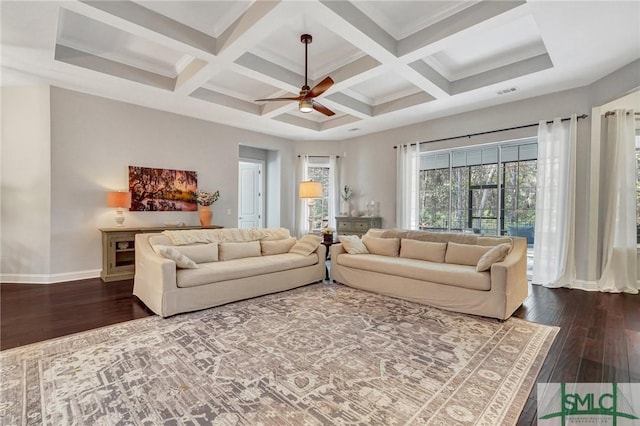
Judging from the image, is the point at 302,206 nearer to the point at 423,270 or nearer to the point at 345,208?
the point at 345,208

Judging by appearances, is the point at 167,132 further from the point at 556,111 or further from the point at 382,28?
the point at 556,111

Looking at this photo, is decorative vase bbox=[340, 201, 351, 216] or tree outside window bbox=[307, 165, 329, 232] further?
tree outside window bbox=[307, 165, 329, 232]

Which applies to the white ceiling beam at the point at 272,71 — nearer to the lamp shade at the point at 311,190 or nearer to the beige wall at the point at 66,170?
the lamp shade at the point at 311,190

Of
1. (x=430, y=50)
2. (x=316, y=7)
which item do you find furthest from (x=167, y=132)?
(x=430, y=50)

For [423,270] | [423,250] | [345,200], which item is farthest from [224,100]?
[423,270]

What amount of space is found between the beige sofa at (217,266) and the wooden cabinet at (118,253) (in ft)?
4.01

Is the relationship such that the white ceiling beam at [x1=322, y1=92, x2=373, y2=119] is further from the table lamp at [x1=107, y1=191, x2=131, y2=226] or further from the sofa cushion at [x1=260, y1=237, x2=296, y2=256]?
the table lamp at [x1=107, y1=191, x2=131, y2=226]

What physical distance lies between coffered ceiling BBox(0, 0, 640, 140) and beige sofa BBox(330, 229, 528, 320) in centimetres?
230

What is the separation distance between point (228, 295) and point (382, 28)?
11.6 ft

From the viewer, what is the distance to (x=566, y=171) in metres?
4.48

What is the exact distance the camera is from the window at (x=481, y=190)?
16.8 feet

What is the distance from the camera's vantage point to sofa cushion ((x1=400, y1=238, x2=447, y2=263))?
13.5 feet

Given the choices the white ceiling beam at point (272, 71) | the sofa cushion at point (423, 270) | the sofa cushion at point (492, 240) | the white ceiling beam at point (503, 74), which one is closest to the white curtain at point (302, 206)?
the sofa cushion at point (423, 270)

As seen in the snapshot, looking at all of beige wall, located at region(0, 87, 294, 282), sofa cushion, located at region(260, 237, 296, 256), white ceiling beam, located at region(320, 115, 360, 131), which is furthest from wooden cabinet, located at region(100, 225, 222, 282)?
white ceiling beam, located at region(320, 115, 360, 131)
